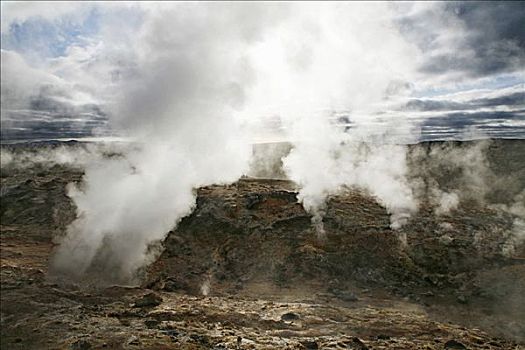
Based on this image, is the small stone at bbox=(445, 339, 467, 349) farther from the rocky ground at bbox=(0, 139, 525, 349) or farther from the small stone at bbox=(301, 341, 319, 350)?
the small stone at bbox=(301, 341, 319, 350)

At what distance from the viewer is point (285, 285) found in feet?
55.1

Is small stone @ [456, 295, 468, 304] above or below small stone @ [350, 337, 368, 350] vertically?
above

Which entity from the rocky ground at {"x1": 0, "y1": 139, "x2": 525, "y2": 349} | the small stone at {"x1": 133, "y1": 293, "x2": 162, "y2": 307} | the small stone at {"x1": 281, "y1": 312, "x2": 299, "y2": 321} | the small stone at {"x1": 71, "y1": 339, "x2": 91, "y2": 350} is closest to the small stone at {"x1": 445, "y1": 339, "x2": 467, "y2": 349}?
the rocky ground at {"x1": 0, "y1": 139, "x2": 525, "y2": 349}

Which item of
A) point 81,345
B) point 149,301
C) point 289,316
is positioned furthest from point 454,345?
point 81,345

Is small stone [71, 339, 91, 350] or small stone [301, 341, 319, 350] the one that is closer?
small stone [71, 339, 91, 350]

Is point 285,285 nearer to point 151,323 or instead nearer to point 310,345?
point 310,345

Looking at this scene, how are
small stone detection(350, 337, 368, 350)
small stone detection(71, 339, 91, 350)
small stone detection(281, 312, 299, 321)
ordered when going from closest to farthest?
small stone detection(71, 339, 91, 350) < small stone detection(350, 337, 368, 350) < small stone detection(281, 312, 299, 321)

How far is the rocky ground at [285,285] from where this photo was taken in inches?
493

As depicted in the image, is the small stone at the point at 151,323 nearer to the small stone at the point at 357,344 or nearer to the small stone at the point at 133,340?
the small stone at the point at 133,340

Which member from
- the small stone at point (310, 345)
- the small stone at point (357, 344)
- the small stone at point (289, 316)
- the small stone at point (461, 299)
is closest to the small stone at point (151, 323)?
the small stone at point (289, 316)

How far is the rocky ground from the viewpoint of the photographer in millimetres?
12531

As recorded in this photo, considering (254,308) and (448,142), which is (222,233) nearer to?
(254,308)

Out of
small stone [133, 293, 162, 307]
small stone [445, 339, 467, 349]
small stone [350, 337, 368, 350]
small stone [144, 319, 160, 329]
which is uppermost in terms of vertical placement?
small stone [133, 293, 162, 307]

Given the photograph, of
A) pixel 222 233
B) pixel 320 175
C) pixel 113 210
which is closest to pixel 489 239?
pixel 320 175
